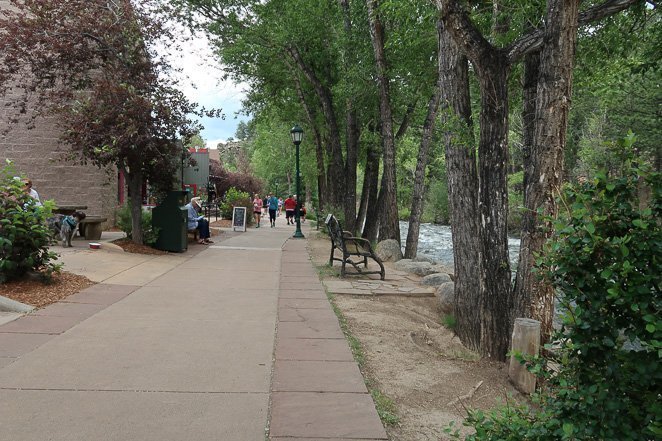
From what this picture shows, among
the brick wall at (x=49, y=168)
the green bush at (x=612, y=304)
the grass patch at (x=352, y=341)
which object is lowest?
the grass patch at (x=352, y=341)

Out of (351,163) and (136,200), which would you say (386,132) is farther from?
(136,200)

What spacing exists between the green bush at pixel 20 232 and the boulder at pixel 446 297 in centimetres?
558

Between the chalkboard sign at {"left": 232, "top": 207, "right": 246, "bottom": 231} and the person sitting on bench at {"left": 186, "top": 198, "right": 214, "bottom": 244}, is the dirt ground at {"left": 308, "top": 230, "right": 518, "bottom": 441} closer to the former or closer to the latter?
the person sitting on bench at {"left": 186, "top": 198, "right": 214, "bottom": 244}

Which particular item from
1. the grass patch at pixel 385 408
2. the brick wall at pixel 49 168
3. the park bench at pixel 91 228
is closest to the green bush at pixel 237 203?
the brick wall at pixel 49 168

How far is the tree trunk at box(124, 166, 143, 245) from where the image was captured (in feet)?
40.4

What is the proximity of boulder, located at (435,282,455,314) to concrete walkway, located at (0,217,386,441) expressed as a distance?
1870 mm

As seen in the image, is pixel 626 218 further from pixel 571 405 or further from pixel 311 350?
pixel 311 350

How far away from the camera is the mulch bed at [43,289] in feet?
22.0

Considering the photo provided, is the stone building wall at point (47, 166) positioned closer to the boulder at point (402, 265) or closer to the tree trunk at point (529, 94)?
the boulder at point (402, 265)

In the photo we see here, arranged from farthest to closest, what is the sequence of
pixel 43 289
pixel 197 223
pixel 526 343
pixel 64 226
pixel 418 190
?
pixel 418 190 → pixel 197 223 → pixel 64 226 → pixel 43 289 → pixel 526 343

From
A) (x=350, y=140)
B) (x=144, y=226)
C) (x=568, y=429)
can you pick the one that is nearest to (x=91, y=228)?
(x=144, y=226)

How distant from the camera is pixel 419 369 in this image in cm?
505

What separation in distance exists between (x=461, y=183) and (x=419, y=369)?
232cm

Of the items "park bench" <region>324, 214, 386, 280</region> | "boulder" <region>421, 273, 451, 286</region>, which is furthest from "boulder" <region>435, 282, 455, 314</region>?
"park bench" <region>324, 214, 386, 280</region>
